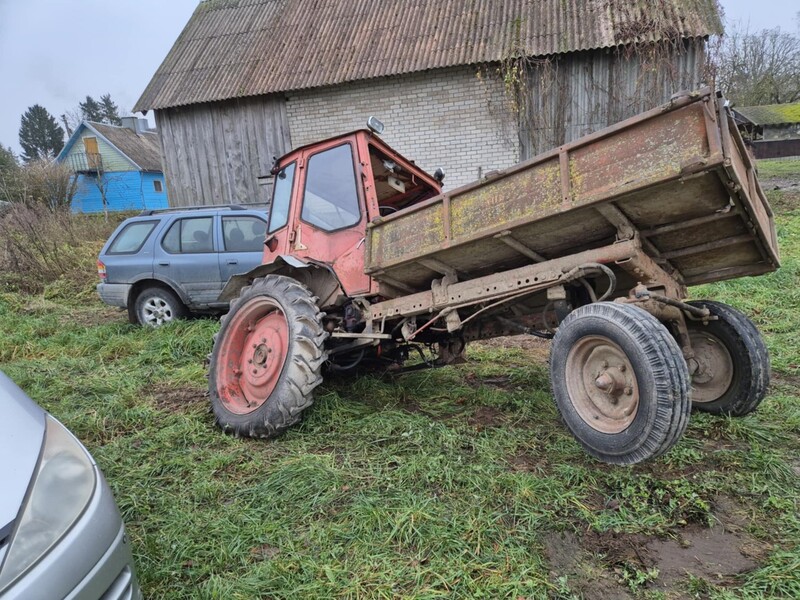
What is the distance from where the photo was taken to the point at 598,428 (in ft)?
8.71

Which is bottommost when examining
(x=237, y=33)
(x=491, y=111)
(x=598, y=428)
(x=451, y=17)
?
(x=598, y=428)

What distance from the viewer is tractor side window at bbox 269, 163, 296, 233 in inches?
172

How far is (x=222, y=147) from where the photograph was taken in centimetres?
1253

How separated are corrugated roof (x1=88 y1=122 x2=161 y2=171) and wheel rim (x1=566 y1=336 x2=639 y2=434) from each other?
36562 millimetres

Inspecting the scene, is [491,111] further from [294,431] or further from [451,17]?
[294,431]

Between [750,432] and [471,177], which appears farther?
[471,177]

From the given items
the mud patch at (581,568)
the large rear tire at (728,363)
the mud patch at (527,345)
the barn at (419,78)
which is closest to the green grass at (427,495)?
the mud patch at (581,568)

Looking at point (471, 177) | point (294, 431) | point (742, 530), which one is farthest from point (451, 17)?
point (742, 530)

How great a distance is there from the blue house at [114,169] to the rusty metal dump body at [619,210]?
1333 inches

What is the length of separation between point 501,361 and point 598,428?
2700 millimetres

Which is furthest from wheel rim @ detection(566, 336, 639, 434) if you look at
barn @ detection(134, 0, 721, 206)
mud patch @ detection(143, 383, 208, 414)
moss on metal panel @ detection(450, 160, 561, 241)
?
barn @ detection(134, 0, 721, 206)

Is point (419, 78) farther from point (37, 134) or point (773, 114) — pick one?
point (37, 134)

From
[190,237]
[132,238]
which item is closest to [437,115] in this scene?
[190,237]

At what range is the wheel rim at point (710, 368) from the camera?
10.9 feet
